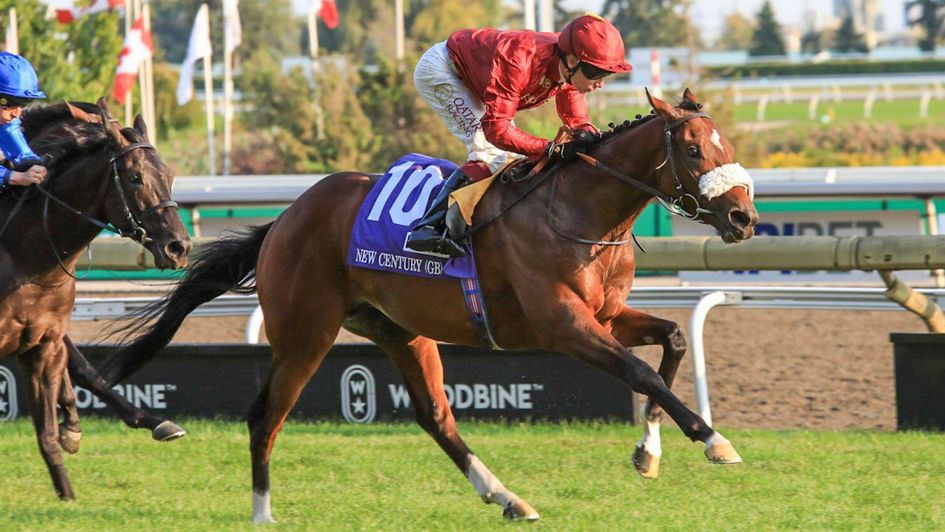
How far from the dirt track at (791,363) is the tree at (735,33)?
83.1 metres

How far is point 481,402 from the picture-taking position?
7.30 m

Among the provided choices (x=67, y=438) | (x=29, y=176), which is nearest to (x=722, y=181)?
(x=29, y=176)

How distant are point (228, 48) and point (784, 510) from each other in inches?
813

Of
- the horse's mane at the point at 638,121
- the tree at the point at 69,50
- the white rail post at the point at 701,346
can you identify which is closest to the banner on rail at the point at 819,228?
the white rail post at the point at 701,346

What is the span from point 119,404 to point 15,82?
1.42 m

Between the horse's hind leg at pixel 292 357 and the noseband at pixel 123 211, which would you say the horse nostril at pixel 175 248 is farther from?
the horse's hind leg at pixel 292 357

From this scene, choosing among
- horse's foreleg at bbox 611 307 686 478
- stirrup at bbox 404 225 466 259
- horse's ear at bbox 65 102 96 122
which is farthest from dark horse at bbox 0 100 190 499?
horse's foreleg at bbox 611 307 686 478

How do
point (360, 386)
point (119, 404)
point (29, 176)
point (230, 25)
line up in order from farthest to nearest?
point (230, 25)
point (360, 386)
point (119, 404)
point (29, 176)

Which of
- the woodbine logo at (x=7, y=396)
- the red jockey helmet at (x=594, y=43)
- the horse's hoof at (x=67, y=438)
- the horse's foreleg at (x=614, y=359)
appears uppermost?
the red jockey helmet at (x=594, y=43)

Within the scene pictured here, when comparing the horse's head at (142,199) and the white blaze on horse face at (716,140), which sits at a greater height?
the white blaze on horse face at (716,140)

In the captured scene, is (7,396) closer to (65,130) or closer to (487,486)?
(65,130)

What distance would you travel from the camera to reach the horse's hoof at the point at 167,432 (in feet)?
19.2

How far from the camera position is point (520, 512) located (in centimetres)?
515

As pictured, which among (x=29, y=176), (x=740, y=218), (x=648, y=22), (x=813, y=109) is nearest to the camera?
(x=740, y=218)
